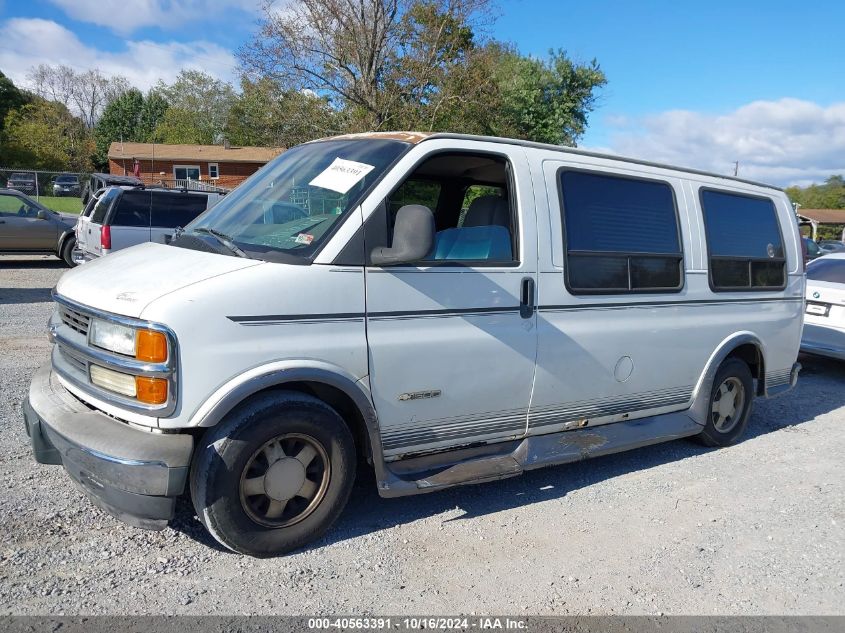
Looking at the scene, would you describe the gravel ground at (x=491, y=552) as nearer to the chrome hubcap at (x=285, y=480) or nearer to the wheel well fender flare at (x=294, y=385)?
the chrome hubcap at (x=285, y=480)

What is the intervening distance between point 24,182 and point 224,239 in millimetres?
37797

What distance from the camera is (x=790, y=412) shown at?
748 centimetres

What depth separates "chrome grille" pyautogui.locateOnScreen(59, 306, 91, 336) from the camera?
3.59 metres

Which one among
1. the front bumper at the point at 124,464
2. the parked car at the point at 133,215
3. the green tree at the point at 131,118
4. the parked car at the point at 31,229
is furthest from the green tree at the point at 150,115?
the front bumper at the point at 124,464

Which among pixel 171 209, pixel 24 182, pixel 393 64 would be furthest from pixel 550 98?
pixel 24 182

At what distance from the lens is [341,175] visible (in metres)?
4.00

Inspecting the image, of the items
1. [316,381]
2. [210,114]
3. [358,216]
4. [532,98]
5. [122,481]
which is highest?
[210,114]

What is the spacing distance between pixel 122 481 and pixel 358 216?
5.78ft

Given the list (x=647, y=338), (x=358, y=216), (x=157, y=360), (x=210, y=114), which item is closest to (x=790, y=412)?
(x=647, y=338)

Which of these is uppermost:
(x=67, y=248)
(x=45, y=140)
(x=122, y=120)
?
(x=122, y=120)

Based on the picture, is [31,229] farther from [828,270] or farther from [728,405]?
[828,270]

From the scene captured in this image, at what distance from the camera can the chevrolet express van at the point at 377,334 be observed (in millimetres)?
3332

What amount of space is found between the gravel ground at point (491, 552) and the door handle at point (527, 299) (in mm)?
1292

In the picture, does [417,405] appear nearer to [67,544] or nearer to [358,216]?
[358,216]
